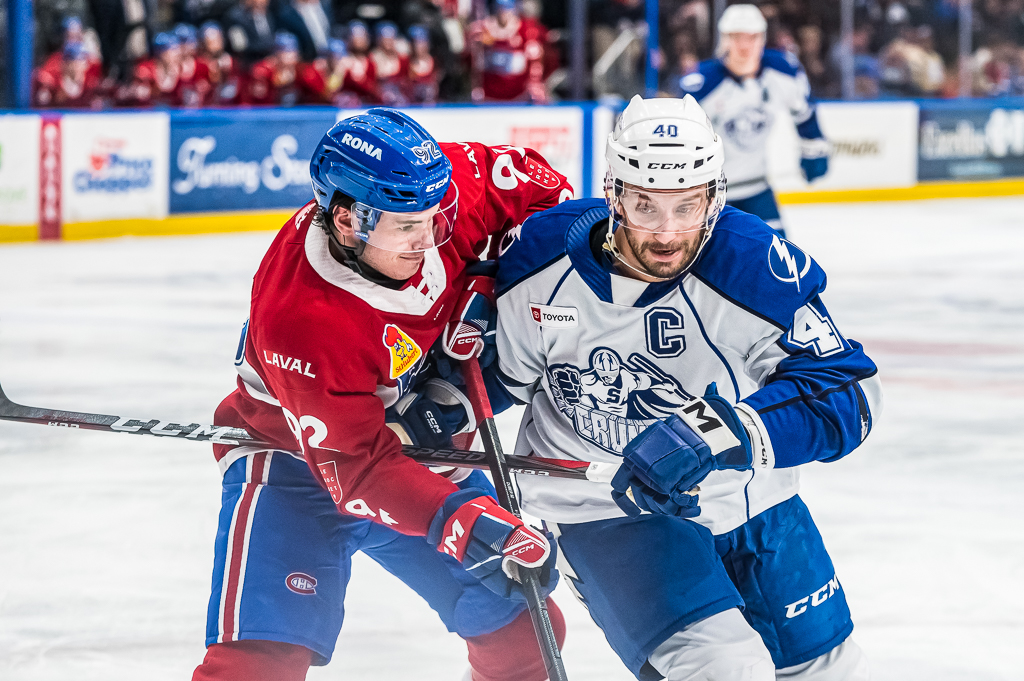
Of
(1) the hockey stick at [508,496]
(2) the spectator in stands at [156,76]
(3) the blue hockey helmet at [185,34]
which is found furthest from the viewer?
(3) the blue hockey helmet at [185,34]

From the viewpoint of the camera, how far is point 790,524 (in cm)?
204

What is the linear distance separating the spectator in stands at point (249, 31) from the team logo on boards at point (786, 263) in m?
8.17

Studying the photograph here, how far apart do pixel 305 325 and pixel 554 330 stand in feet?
1.24

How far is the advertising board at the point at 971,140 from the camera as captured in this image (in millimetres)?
11539

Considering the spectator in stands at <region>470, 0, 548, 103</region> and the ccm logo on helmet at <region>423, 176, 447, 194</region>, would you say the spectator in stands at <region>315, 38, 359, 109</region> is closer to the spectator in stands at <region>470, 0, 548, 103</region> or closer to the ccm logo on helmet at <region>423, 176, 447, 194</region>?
the spectator in stands at <region>470, 0, 548, 103</region>

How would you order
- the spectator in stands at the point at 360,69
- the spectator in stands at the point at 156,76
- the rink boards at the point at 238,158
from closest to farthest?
the rink boards at the point at 238,158 → the spectator in stands at the point at 156,76 → the spectator in stands at the point at 360,69

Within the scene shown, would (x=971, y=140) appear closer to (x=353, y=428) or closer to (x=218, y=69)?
(x=218, y=69)

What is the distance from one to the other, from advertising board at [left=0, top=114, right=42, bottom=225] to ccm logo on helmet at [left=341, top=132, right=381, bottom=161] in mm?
6322

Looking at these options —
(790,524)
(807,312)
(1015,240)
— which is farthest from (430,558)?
(1015,240)

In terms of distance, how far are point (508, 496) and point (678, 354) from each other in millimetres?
387

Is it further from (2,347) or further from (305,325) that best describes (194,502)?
(2,347)

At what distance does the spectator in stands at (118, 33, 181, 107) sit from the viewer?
9031 mm

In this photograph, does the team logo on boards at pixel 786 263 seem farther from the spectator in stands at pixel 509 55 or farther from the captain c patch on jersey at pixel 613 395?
the spectator in stands at pixel 509 55

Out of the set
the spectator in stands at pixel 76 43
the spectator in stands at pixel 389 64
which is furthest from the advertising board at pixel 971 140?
the spectator in stands at pixel 76 43
